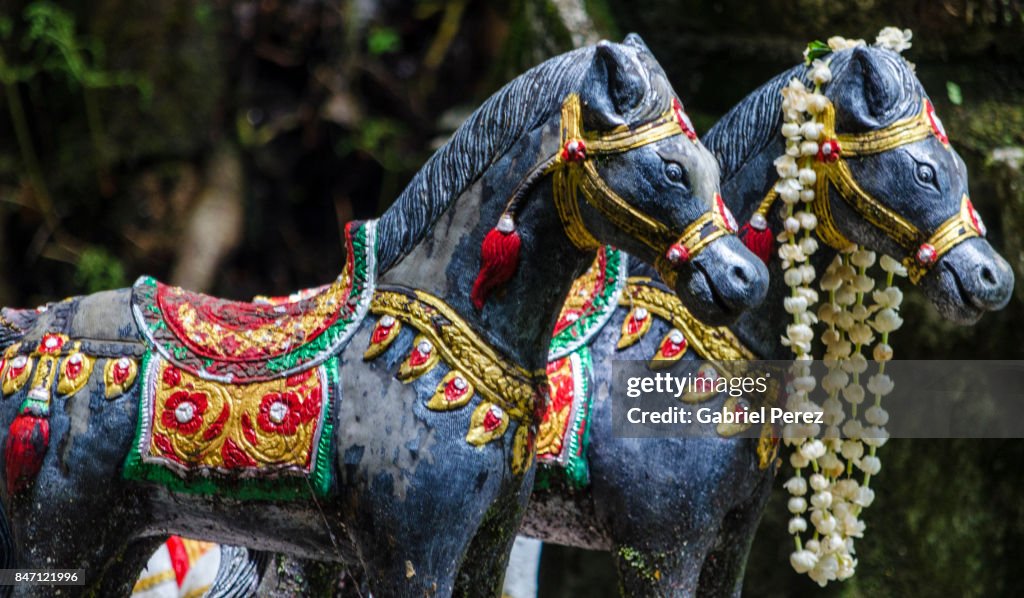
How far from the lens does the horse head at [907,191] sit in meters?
2.68

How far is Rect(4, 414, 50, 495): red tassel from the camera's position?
105 inches

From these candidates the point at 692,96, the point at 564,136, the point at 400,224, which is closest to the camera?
the point at 564,136

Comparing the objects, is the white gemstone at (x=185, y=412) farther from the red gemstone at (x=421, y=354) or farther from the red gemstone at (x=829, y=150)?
the red gemstone at (x=829, y=150)

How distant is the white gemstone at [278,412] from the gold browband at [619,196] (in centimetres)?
63

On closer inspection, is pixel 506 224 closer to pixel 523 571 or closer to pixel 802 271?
pixel 802 271

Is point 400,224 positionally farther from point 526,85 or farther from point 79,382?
point 79,382

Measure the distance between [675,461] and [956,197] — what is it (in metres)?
0.78

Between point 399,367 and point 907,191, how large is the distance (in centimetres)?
102

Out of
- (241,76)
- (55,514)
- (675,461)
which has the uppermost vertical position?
(241,76)

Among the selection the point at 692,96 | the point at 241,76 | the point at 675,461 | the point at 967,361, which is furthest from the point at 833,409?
the point at 241,76

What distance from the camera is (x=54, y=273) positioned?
645 cm

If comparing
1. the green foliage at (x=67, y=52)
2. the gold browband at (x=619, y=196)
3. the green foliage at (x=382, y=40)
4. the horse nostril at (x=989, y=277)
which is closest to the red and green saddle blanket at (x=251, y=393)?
the gold browband at (x=619, y=196)

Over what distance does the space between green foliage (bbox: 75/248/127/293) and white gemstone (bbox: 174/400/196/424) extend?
3.71m

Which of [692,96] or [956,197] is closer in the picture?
[956,197]
